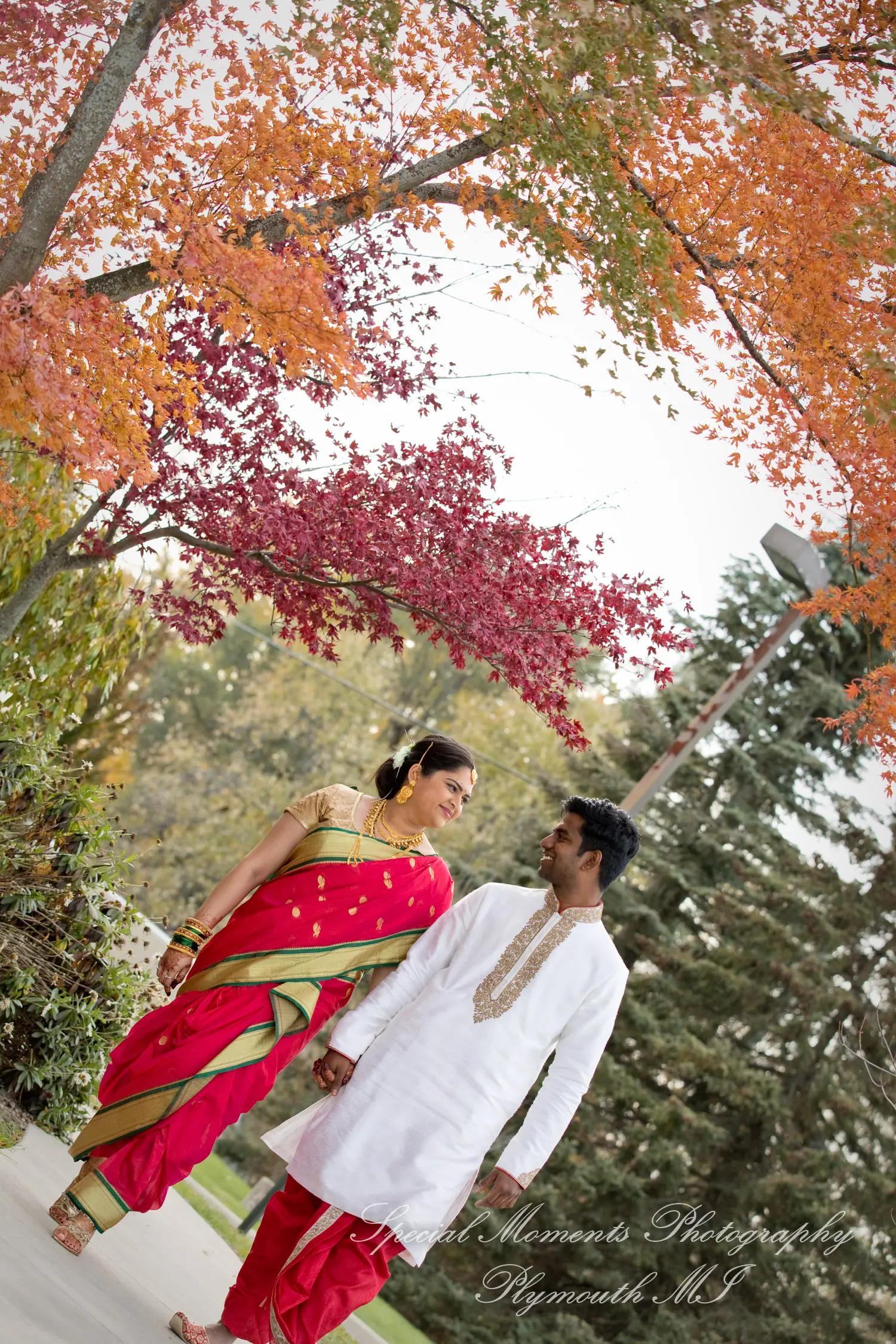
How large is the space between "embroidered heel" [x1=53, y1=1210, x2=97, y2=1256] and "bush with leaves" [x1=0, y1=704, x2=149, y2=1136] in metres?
1.18

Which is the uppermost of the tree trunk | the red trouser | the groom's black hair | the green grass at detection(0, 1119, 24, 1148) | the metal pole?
the metal pole

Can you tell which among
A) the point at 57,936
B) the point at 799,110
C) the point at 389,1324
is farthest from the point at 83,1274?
the point at 389,1324

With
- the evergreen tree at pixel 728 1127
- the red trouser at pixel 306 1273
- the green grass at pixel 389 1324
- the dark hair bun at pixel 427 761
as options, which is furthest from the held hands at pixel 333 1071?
the evergreen tree at pixel 728 1127

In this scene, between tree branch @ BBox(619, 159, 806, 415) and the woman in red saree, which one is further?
tree branch @ BBox(619, 159, 806, 415)

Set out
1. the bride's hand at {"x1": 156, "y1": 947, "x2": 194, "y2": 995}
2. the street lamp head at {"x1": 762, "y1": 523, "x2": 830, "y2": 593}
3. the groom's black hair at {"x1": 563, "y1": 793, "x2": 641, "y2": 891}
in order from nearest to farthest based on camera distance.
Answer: the groom's black hair at {"x1": 563, "y1": 793, "x2": 641, "y2": 891} < the bride's hand at {"x1": 156, "y1": 947, "x2": 194, "y2": 995} < the street lamp head at {"x1": 762, "y1": 523, "x2": 830, "y2": 593}

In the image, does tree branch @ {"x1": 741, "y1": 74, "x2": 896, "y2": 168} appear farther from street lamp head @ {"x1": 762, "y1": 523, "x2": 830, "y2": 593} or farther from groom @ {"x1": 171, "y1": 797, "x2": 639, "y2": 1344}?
street lamp head @ {"x1": 762, "y1": 523, "x2": 830, "y2": 593}

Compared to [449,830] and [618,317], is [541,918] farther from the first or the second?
[449,830]

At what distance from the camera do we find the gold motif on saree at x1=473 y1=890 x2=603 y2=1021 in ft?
11.1

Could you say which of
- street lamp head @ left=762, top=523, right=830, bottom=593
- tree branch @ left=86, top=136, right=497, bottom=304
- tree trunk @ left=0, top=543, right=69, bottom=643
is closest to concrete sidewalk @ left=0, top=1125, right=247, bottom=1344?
tree trunk @ left=0, top=543, right=69, bottom=643

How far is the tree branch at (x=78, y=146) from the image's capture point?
4199mm

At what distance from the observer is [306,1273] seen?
3215mm

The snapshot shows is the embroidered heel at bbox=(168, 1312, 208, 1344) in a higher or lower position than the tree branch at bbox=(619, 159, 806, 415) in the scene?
lower

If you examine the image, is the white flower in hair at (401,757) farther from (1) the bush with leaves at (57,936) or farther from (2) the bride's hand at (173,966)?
(1) the bush with leaves at (57,936)

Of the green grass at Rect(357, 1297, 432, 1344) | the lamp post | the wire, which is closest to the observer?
the lamp post
